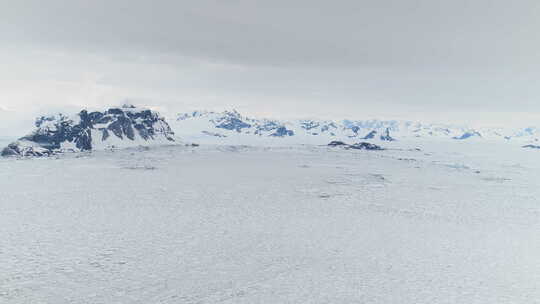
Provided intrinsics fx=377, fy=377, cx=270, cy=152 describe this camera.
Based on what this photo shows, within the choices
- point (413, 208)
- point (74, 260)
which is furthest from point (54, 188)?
point (413, 208)

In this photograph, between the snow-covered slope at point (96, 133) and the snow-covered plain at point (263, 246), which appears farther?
the snow-covered slope at point (96, 133)

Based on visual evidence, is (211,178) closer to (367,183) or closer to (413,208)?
(367,183)

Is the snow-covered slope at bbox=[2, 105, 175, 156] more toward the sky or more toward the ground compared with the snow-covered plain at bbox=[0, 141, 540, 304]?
more toward the sky

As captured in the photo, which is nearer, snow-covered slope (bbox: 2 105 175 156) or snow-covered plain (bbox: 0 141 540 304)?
snow-covered plain (bbox: 0 141 540 304)

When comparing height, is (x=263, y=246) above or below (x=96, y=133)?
below
